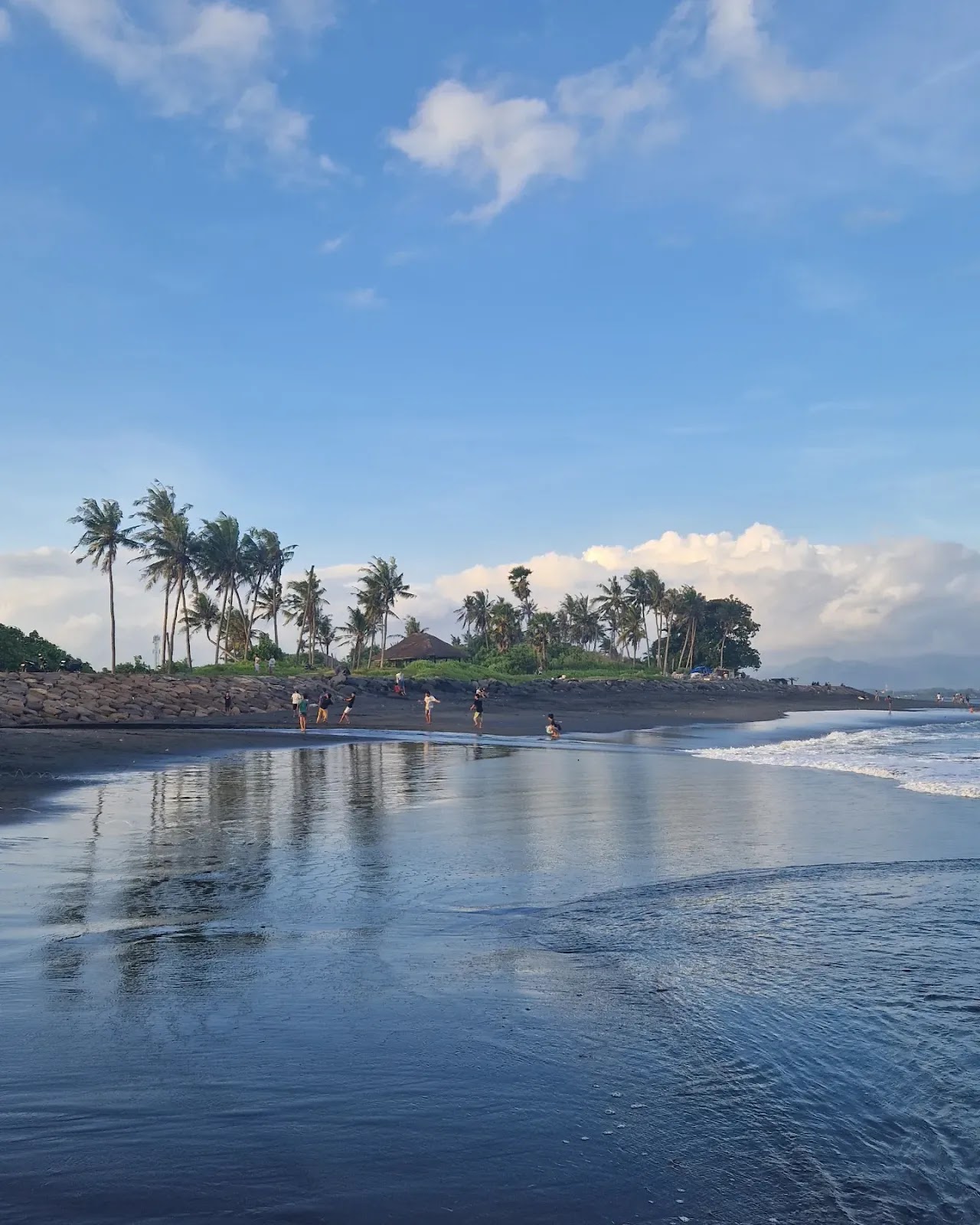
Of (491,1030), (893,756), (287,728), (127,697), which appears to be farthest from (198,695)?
(491,1030)

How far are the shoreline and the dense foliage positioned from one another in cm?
1633

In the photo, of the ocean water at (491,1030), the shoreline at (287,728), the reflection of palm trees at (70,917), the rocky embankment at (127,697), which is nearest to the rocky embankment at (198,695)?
the rocky embankment at (127,697)

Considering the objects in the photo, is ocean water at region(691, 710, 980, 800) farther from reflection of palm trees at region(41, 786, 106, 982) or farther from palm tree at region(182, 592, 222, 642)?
palm tree at region(182, 592, 222, 642)

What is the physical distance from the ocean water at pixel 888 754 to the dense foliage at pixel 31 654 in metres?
40.8

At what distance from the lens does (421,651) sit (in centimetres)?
9231

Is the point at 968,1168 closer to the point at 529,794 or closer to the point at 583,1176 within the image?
the point at 583,1176

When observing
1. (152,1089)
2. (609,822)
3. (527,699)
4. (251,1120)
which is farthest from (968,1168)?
(527,699)

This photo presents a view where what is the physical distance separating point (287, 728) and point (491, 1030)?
37217 mm

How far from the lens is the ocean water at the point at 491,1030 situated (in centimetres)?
372

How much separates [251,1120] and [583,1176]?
1.52 metres

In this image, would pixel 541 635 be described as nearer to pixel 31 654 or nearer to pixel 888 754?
pixel 31 654

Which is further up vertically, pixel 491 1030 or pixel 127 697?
pixel 127 697

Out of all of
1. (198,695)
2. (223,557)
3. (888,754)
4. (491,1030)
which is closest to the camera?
(491,1030)

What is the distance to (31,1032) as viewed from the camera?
5234 mm
